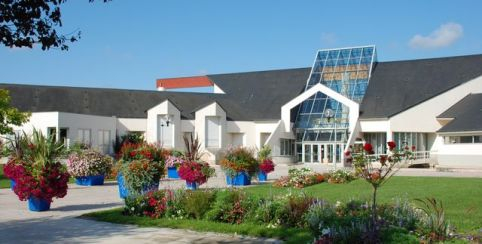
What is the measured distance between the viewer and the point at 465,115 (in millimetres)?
42312

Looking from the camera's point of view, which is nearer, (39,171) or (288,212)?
(288,212)

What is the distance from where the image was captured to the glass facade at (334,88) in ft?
163

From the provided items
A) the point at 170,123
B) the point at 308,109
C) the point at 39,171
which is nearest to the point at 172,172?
the point at 39,171

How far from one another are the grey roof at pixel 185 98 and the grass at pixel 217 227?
1476 inches

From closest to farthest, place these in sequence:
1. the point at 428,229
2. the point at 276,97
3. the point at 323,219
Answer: the point at 428,229 < the point at 323,219 < the point at 276,97

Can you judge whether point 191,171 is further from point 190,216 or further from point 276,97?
point 276,97

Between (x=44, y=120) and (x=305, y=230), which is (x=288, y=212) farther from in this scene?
(x=44, y=120)

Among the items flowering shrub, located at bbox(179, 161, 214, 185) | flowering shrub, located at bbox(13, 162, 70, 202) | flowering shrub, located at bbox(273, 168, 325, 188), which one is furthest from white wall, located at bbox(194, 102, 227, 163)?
flowering shrub, located at bbox(13, 162, 70, 202)

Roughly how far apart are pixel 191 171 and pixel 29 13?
13.6 meters

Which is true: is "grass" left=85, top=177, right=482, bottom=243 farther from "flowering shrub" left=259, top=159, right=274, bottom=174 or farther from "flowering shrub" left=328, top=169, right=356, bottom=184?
"flowering shrub" left=259, top=159, right=274, bottom=174

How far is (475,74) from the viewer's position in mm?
47844

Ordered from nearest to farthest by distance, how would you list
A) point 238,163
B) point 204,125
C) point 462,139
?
point 238,163 < point 462,139 < point 204,125

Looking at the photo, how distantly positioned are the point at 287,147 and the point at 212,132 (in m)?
7.04

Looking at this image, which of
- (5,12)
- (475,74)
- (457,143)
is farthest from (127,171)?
(475,74)
